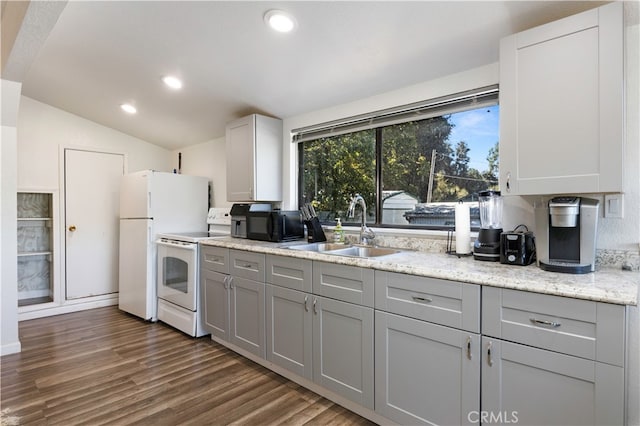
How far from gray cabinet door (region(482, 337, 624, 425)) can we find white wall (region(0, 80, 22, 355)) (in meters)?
3.55

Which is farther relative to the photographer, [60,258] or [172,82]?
[60,258]

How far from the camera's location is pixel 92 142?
13.9 feet

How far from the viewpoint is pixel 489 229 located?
1849 mm

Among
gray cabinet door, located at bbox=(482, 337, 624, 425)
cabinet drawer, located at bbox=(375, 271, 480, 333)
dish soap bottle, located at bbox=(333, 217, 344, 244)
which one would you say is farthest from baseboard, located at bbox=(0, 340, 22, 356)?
gray cabinet door, located at bbox=(482, 337, 624, 425)

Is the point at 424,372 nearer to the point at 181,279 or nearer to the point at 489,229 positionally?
the point at 489,229

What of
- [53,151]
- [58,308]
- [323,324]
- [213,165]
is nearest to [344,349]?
[323,324]

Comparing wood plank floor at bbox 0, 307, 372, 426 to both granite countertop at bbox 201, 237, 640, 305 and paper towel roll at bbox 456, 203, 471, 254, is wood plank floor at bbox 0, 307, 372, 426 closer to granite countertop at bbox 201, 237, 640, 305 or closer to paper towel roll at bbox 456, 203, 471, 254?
granite countertop at bbox 201, 237, 640, 305

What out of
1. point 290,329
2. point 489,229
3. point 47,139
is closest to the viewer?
point 489,229

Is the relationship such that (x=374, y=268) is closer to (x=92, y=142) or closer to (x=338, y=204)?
(x=338, y=204)

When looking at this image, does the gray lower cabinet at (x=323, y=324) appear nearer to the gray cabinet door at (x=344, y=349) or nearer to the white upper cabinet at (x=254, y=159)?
the gray cabinet door at (x=344, y=349)

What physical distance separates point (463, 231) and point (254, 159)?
77.0 inches

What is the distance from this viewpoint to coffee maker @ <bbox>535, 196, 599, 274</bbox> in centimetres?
151

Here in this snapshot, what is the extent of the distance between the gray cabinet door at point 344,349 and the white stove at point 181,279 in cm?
147

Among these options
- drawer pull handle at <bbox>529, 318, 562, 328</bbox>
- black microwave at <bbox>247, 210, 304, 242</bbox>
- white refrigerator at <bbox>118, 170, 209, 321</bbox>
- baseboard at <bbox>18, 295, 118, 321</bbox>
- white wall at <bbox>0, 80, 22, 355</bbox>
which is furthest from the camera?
baseboard at <bbox>18, 295, 118, 321</bbox>
